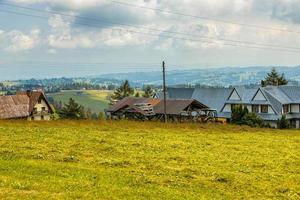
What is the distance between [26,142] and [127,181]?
1475 centimetres

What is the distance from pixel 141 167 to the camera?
84.4 feet

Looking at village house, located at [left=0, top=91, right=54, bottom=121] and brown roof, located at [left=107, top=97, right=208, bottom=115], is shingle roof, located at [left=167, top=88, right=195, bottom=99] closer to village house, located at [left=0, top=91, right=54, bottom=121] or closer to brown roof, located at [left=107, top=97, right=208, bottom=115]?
brown roof, located at [left=107, top=97, right=208, bottom=115]

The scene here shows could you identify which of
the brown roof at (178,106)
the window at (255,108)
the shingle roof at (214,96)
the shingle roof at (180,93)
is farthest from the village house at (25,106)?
the window at (255,108)

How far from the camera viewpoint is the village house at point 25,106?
97.2 meters

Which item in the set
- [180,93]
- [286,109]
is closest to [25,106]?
[180,93]

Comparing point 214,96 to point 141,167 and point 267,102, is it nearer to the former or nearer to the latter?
point 267,102

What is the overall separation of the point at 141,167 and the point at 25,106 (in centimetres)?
8268

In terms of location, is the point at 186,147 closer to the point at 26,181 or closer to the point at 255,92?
the point at 26,181

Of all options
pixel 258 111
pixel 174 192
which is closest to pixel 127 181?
pixel 174 192

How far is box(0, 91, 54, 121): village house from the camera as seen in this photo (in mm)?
97188

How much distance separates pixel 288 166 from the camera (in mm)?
28875

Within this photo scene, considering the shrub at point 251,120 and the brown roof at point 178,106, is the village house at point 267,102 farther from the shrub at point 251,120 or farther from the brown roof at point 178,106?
the shrub at point 251,120

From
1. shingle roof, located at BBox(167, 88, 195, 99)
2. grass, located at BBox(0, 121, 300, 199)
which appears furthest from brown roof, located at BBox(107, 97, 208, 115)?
grass, located at BBox(0, 121, 300, 199)

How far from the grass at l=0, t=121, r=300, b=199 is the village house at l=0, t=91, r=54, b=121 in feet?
189
